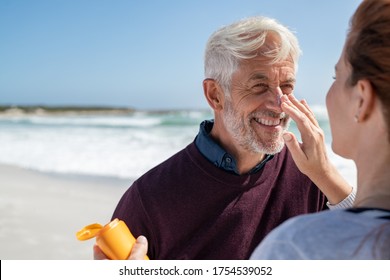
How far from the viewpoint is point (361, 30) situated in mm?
1120

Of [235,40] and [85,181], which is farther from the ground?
[235,40]

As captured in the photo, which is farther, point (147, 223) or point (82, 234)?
point (147, 223)

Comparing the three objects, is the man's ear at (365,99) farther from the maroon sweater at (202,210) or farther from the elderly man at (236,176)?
the maroon sweater at (202,210)

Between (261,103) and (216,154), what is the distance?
1.22 feet

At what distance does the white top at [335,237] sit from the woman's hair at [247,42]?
60.4 inches

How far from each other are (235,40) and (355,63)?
4.51 feet

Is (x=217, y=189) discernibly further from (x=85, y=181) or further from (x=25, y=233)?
(x=85, y=181)

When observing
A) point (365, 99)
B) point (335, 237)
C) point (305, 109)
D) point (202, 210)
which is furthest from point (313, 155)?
point (335, 237)

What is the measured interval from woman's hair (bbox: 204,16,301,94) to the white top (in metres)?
1.54

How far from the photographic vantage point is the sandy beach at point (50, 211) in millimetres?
5238

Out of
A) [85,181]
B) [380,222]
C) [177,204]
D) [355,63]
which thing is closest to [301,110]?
[177,204]

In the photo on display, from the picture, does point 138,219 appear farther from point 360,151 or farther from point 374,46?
point 374,46

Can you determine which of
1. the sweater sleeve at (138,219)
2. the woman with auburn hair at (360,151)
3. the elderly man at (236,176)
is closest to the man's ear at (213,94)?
the elderly man at (236,176)
